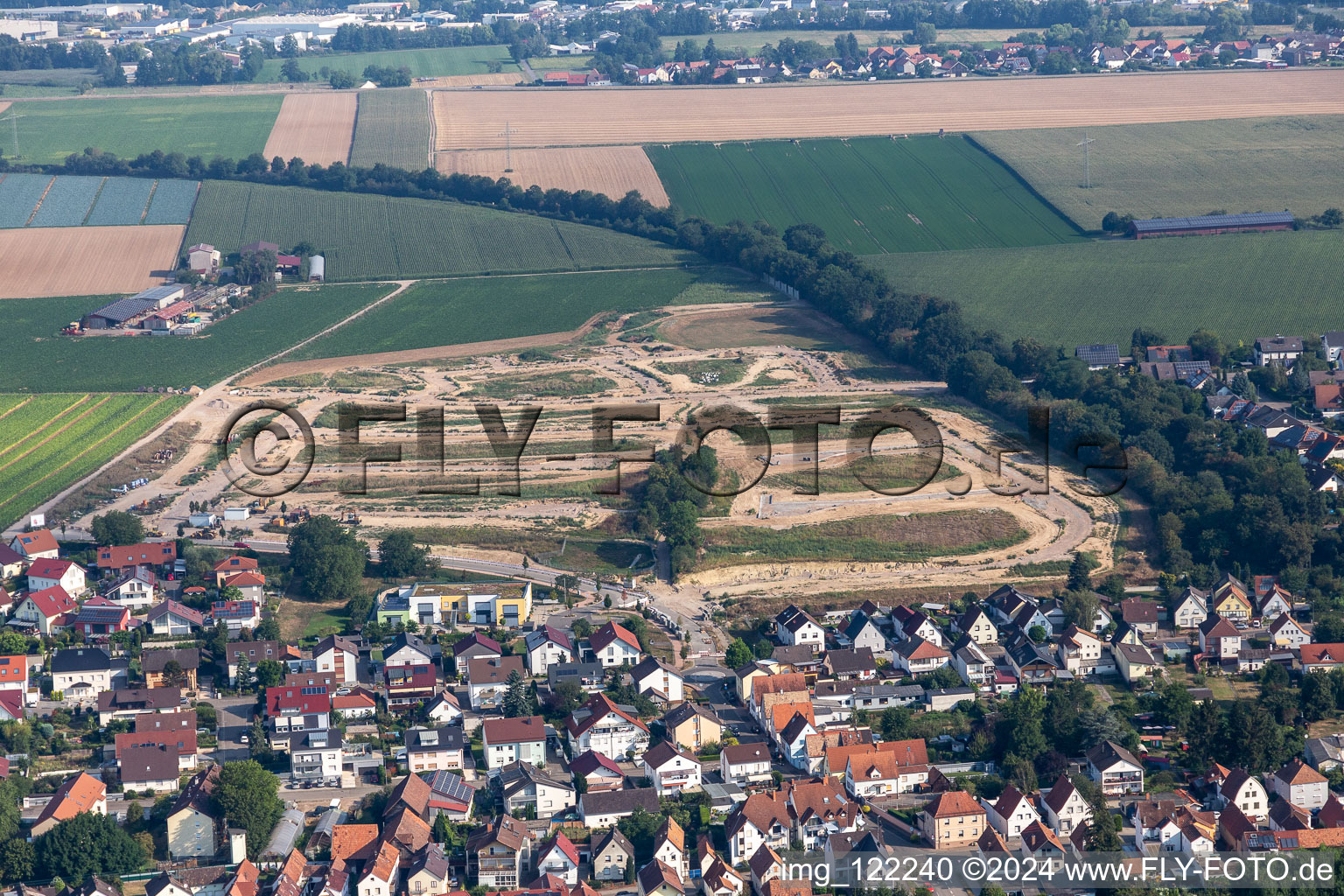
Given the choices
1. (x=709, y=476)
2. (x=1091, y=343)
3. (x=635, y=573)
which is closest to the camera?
(x=635, y=573)

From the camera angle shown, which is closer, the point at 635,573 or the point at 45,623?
the point at 45,623

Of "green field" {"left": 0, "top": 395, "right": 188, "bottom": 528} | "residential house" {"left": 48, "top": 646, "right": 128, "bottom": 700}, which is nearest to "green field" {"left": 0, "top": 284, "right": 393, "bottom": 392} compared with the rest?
"green field" {"left": 0, "top": 395, "right": 188, "bottom": 528}

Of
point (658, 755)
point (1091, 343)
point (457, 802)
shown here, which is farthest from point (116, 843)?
point (1091, 343)

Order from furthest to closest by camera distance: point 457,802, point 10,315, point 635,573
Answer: point 10,315 → point 635,573 → point 457,802

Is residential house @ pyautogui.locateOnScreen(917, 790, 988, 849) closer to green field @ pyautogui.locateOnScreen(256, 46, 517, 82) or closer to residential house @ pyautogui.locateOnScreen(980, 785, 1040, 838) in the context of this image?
residential house @ pyautogui.locateOnScreen(980, 785, 1040, 838)

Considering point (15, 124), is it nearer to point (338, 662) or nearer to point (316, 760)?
point (338, 662)

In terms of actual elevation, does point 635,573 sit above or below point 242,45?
below

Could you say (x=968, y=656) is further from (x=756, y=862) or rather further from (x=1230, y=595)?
(x=756, y=862)
